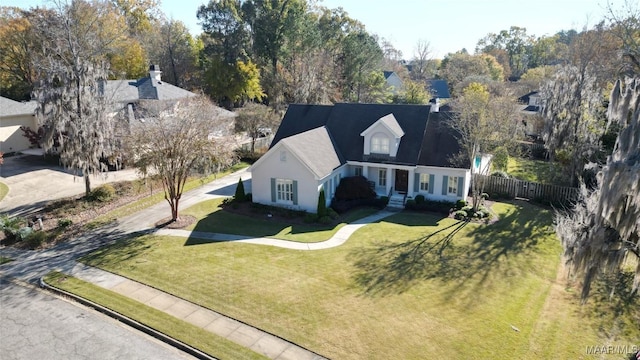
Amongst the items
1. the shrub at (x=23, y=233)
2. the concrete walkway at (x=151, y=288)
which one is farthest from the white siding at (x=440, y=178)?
the shrub at (x=23, y=233)

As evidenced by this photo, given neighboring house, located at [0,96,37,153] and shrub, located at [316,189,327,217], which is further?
neighboring house, located at [0,96,37,153]

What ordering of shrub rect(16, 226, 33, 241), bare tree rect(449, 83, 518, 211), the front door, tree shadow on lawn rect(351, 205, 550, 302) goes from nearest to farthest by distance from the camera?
1. tree shadow on lawn rect(351, 205, 550, 302)
2. shrub rect(16, 226, 33, 241)
3. bare tree rect(449, 83, 518, 211)
4. the front door

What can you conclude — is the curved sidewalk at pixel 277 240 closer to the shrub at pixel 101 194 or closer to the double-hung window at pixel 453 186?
the shrub at pixel 101 194

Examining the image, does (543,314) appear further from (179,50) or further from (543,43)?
(543,43)

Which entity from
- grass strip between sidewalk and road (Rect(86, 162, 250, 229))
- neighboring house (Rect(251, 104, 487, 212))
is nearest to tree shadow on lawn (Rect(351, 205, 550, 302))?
neighboring house (Rect(251, 104, 487, 212))

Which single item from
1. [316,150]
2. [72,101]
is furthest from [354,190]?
[72,101]

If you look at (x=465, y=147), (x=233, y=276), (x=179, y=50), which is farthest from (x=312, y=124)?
(x=179, y=50)

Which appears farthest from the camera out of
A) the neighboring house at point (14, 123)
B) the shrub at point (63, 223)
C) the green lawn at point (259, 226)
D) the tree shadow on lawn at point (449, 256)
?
the neighboring house at point (14, 123)

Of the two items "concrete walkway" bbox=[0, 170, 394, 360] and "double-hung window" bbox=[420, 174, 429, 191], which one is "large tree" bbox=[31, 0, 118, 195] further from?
"double-hung window" bbox=[420, 174, 429, 191]
